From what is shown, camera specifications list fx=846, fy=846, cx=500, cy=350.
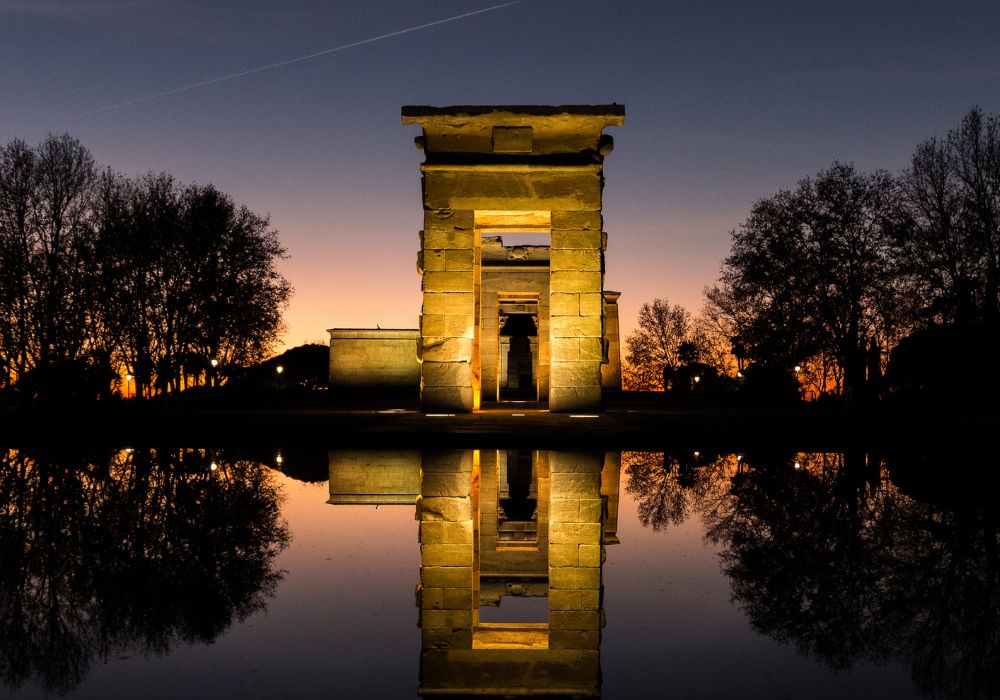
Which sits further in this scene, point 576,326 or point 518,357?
point 518,357

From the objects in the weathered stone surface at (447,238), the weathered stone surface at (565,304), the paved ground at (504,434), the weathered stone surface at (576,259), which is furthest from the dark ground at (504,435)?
the weathered stone surface at (447,238)

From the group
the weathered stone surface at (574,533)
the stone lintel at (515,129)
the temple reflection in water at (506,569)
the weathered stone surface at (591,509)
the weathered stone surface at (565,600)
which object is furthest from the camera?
the stone lintel at (515,129)

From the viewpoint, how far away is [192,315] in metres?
→ 36.6

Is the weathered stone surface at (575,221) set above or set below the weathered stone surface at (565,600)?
above

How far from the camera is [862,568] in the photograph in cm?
492

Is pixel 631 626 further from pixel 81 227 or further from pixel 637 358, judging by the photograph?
pixel 637 358

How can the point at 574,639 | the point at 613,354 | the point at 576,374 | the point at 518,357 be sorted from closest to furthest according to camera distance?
1. the point at 574,639
2. the point at 576,374
3. the point at 613,354
4. the point at 518,357

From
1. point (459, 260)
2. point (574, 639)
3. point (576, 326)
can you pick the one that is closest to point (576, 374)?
point (576, 326)

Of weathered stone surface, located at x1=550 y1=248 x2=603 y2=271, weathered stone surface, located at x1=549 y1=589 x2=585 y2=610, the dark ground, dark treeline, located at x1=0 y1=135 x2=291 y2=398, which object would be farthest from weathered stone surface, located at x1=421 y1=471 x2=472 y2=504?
dark treeline, located at x1=0 y1=135 x2=291 y2=398

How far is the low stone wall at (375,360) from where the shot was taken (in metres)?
40.7

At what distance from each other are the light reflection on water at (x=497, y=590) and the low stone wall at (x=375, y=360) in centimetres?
3196

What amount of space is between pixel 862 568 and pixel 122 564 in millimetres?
4328

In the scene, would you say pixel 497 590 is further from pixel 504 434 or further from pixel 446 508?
pixel 504 434

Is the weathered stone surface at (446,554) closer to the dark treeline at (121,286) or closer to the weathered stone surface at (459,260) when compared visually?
the weathered stone surface at (459,260)
